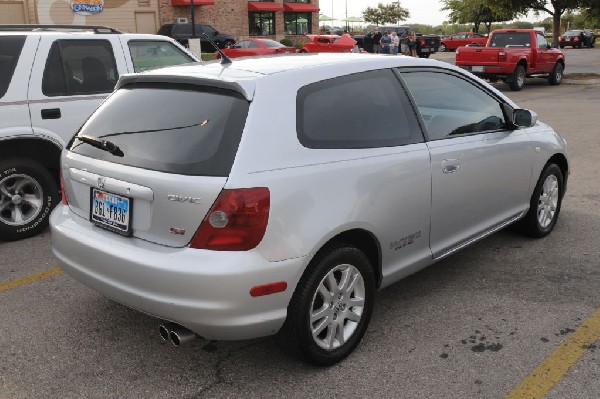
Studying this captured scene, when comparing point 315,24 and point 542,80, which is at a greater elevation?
point 315,24

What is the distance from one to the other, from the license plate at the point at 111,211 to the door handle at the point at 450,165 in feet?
6.30

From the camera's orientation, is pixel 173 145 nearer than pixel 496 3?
Yes

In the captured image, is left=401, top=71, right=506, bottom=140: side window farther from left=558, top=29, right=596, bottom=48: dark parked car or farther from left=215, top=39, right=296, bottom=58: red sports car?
left=558, top=29, right=596, bottom=48: dark parked car

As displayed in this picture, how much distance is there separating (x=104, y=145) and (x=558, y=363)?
106 inches

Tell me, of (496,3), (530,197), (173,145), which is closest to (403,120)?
(173,145)

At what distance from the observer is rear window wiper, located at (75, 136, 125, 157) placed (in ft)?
10.6

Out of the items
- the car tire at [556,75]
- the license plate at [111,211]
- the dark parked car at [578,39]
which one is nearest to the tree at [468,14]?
the dark parked car at [578,39]

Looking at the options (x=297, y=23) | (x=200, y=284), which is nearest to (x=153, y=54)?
(x=200, y=284)

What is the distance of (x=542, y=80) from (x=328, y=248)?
73.3 ft

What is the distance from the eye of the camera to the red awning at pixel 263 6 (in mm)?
47094

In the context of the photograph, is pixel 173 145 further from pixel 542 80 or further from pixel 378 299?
pixel 542 80

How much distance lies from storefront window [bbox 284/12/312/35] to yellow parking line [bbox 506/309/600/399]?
49714mm

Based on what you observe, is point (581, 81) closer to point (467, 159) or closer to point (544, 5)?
point (544, 5)

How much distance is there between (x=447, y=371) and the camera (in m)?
3.20
